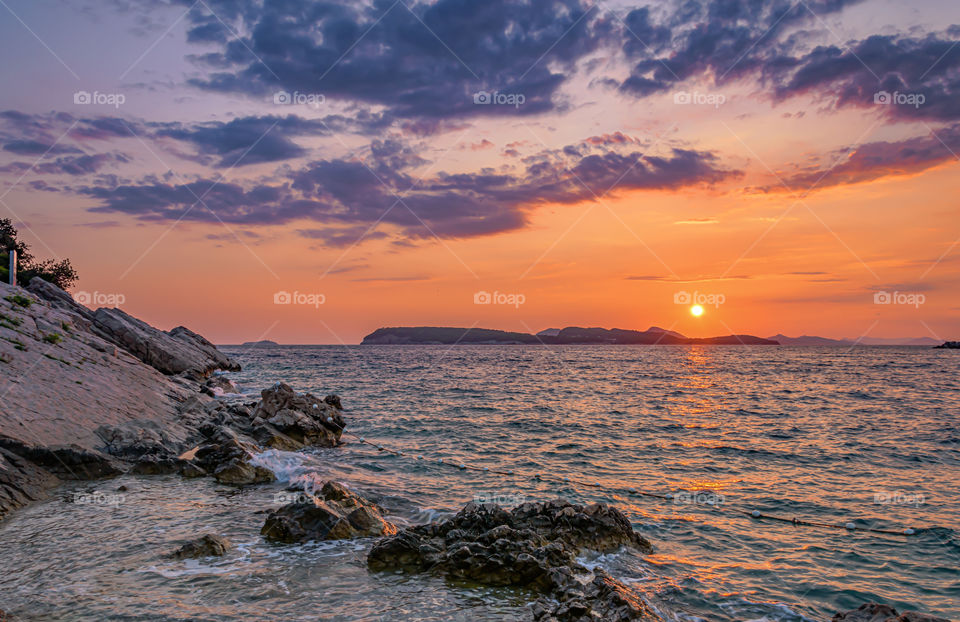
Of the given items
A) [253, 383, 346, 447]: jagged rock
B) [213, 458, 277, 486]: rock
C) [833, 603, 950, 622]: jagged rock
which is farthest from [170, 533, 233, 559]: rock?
[253, 383, 346, 447]: jagged rock

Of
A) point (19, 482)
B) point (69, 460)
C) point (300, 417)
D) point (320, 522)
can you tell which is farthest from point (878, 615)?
point (300, 417)

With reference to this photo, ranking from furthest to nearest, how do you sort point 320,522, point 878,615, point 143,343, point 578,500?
point 143,343, point 578,500, point 320,522, point 878,615

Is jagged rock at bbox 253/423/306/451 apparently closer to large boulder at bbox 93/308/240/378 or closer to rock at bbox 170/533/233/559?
rock at bbox 170/533/233/559

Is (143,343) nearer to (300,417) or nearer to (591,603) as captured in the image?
(300,417)

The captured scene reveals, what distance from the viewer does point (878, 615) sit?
8352 mm

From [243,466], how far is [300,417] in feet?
29.6

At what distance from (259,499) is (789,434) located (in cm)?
2794

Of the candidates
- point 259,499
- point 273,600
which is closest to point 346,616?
point 273,600

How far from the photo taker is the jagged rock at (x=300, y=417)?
25625mm

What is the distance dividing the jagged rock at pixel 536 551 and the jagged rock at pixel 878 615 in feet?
10.4

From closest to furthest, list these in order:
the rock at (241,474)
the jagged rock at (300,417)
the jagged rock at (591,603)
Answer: the jagged rock at (591,603), the rock at (241,474), the jagged rock at (300,417)

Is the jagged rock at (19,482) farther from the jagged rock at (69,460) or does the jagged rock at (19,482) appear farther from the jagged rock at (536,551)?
the jagged rock at (536,551)

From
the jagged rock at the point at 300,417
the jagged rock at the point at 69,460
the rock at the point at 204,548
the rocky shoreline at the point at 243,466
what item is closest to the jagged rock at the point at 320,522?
the rocky shoreline at the point at 243,466

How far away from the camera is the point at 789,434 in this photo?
29.7 meters
